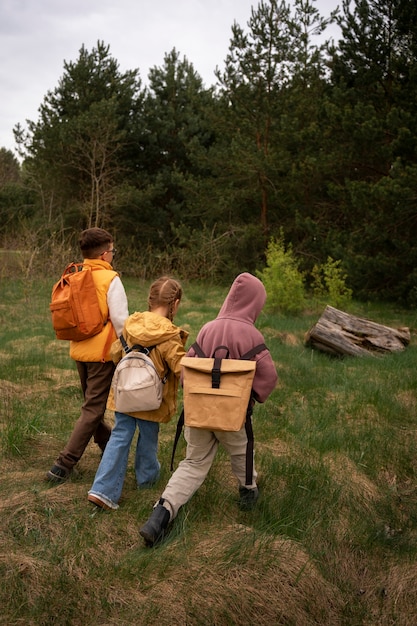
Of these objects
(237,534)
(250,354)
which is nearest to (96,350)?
(250,354)

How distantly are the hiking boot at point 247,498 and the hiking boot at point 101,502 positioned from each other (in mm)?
857

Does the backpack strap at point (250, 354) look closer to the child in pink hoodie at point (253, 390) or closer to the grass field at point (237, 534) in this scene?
the child in pink hoodie at point (253, 390)

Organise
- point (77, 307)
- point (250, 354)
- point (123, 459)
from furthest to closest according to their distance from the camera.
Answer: point (77, 307)
point (123, 459)
point (250, 354)

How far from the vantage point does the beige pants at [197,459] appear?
3.57 metres

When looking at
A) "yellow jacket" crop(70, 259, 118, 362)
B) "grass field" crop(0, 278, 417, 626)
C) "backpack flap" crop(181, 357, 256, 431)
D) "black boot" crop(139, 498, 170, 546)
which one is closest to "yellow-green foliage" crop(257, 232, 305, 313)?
"grass field" crop(0, 278, 417, 626)

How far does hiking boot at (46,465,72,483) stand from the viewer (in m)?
4.15

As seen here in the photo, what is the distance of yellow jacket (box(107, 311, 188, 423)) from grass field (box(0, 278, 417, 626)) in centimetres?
60

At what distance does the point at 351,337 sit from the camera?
355 inches

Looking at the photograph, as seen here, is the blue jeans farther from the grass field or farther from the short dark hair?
the short dark hair

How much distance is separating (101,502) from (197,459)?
26.4 inches

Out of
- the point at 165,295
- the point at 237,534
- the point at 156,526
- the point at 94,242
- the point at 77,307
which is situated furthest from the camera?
the point at 94,242

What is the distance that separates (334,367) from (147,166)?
643 inches

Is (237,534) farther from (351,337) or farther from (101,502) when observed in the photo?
(351,337)

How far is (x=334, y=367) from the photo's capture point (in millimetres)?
8094
